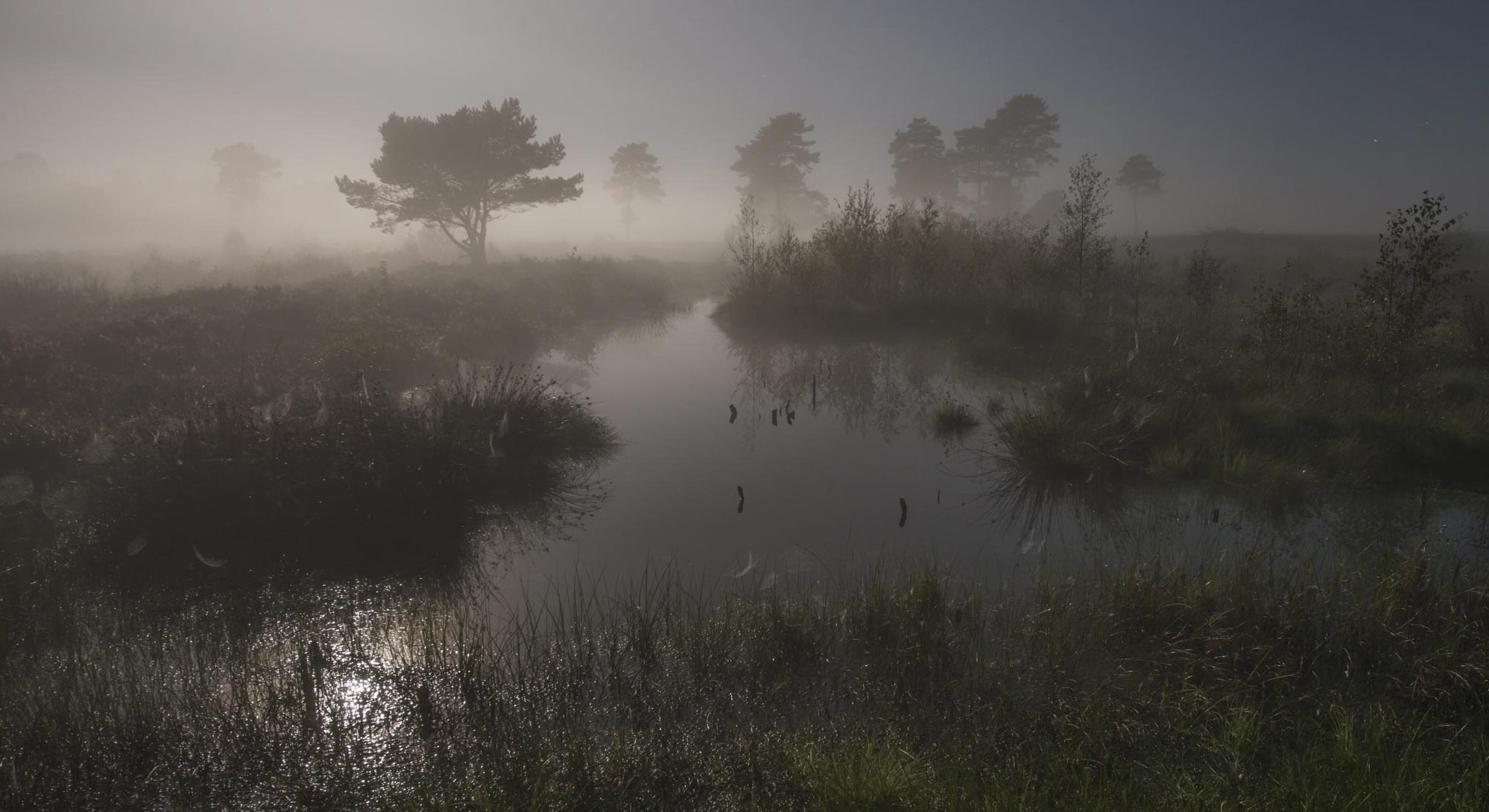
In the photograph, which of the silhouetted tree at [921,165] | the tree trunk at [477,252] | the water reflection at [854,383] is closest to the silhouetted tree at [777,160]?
the silhouetted tree at [921,165]

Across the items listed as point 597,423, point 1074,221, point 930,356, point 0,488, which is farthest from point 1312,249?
point 0,488

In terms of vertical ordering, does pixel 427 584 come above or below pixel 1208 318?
below

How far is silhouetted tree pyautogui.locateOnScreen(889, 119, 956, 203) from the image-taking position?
52781mm

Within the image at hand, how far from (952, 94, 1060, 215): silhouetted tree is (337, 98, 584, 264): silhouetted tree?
1330 inches

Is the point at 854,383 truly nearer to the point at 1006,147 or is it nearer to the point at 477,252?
the point at 477,252

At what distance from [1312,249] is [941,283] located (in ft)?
62.4

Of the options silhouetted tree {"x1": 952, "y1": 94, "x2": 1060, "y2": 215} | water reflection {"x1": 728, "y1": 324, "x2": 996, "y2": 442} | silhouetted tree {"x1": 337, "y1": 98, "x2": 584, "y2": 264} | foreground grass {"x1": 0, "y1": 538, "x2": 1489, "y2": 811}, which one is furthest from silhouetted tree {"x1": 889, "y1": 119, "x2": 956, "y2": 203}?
foreground grass {"x1": 0, "y1": 538, "x2": 1489, "y2": 811}

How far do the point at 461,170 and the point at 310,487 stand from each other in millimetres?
27036

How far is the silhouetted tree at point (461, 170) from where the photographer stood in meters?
28.6

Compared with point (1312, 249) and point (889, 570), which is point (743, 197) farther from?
point (889, 570)

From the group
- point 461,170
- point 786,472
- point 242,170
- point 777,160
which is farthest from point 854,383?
point 242,170

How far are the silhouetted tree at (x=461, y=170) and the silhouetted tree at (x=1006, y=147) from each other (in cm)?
3377

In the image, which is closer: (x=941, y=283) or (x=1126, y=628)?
(x=1126, y=628)

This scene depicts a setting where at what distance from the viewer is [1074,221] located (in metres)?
14.7
